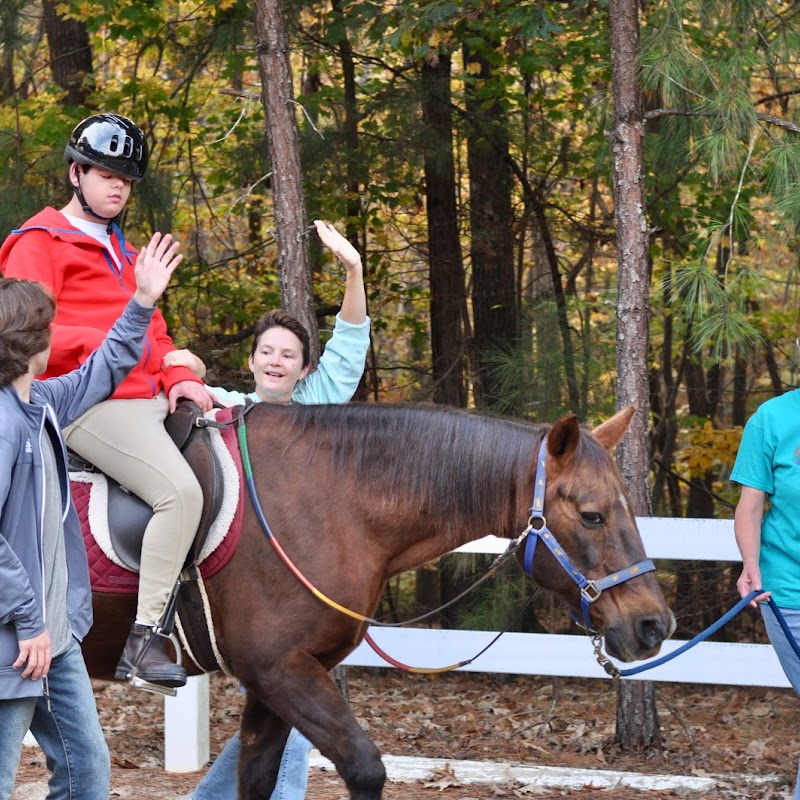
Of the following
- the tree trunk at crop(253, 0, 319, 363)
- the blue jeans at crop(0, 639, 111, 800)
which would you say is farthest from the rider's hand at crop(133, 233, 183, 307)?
the tree trunk at crop(253, 0, 319, 363)

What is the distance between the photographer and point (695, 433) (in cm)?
947

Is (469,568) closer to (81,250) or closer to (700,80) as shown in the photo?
(700,80)

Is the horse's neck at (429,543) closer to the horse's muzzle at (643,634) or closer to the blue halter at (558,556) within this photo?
the blue halter at (558,556)

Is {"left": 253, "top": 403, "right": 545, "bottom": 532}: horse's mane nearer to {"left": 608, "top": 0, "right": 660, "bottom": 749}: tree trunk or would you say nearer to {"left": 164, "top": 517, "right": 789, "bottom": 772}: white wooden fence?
{"left": 164, "top": 517, "right": 789, "bottom": 772}: white wooden fence

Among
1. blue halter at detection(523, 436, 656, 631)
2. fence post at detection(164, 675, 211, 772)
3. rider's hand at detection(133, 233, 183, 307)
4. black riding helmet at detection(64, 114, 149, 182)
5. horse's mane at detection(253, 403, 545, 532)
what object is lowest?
fence post at detection(164, 675, 211, 772)

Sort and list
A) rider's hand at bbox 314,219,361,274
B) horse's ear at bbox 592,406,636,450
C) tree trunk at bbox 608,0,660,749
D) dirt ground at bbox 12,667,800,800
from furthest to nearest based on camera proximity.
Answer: tree trunk at bbox 608,0,660,749 → dirt ground at bbox 12,667,800,800 → rider's hand at bbox 314,219,361,274 → horse's ear at bbox 592,406,636,450

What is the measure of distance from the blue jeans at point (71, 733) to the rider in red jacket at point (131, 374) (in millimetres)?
466

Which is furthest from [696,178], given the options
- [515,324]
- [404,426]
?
[404,426]

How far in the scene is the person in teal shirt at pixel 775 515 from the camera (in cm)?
386

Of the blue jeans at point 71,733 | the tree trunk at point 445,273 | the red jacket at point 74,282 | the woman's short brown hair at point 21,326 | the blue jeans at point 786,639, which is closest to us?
the woman's short brown hair at point 21,326

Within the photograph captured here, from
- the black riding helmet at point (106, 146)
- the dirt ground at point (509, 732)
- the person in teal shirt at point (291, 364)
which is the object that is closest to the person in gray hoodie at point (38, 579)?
the black riding helmet at point (106, 146)

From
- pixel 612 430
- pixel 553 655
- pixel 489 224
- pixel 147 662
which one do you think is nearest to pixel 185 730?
pixel 553 655

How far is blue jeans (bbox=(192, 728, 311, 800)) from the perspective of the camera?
13.4ft

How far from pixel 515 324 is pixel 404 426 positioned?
220 inches
